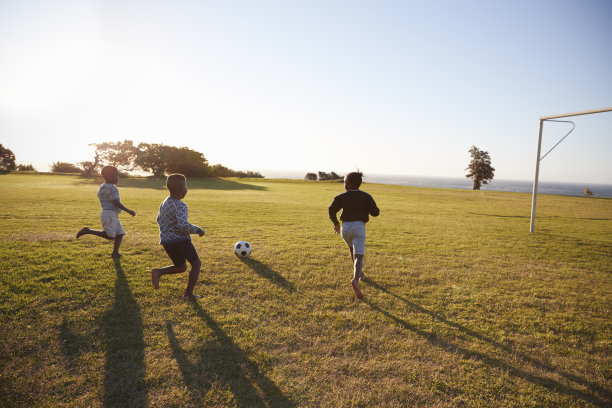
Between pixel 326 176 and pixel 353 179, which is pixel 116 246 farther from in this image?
pixel 326 176

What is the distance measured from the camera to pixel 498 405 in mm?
2959

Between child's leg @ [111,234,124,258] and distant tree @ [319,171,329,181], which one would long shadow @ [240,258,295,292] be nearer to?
child's leg @ [111,234,124,258]

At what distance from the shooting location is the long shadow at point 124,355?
2855 millimetres

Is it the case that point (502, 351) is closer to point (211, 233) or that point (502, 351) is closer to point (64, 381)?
point (64, 381)

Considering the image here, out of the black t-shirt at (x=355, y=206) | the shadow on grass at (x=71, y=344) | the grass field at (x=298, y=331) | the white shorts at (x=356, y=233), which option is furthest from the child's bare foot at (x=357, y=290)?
the shadow on grass at (x=71, y=344)

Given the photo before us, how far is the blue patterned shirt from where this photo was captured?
455 centimetres

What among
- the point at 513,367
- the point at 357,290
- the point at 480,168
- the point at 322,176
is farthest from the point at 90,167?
the point at 480,168

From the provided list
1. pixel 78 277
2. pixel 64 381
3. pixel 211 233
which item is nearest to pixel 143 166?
pixel 211 233

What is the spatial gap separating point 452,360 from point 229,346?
2870 mm

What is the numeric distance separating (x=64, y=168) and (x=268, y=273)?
62.2 meters

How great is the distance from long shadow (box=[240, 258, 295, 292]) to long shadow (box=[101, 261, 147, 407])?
2.46m

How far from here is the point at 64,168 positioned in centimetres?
5106

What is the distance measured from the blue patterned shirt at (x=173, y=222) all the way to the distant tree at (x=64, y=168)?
6077 centimetres

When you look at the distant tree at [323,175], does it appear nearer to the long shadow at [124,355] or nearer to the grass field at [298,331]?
the grass field at [298,331]
